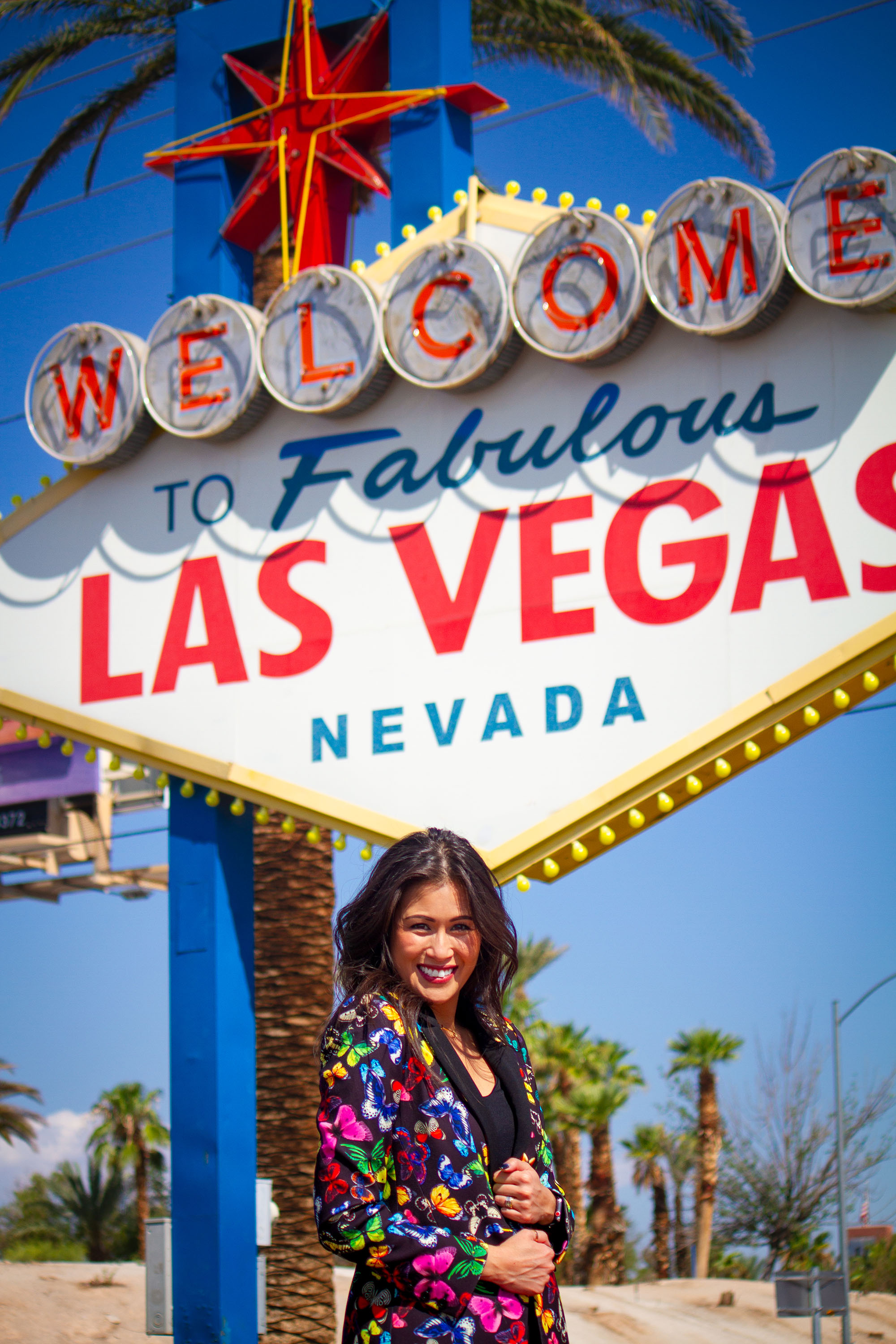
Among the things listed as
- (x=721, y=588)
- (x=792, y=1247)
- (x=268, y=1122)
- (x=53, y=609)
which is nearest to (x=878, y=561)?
(x=721, y=588)

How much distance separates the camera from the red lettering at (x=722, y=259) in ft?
21.4

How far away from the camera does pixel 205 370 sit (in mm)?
8023

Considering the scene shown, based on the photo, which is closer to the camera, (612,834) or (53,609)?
(612,834)

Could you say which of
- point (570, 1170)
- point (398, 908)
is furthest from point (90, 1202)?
point (398, 908)

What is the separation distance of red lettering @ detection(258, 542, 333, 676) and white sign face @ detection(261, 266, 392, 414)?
761mm

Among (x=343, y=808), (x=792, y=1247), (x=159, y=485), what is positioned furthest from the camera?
(x=792, y=1247)

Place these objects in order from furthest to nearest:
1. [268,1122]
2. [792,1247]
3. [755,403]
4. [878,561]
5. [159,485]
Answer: [792,1247]
[268,1122]
[159,485]
[755,403]
[878,561]

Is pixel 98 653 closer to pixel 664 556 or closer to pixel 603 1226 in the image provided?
pixel 664 556

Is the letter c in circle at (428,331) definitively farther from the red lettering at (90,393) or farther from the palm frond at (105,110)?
the palm frond at (105,110)

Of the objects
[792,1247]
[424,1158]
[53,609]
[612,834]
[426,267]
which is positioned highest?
[426,267]

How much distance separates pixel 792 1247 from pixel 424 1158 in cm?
2893

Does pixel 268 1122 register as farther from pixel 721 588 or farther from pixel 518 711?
pixel 721 588

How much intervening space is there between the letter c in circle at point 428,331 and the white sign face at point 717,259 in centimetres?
97

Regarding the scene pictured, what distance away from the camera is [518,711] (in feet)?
22.7
